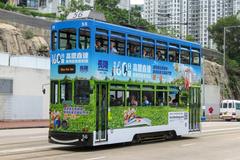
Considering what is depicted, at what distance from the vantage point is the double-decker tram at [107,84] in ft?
55.2

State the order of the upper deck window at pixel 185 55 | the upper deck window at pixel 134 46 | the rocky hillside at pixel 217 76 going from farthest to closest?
the rocky hillside at pixel 217 76, the upper deck window at pixel 185 55, the upper deck window at pixel 134 46

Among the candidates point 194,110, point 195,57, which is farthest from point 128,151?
point 195,57

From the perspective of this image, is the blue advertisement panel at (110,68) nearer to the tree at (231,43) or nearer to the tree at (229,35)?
the tree at (231,43)

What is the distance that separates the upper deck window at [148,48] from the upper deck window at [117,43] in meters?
1.43

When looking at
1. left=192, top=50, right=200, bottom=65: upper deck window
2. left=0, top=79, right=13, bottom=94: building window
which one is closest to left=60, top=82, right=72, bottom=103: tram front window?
left=192, top=50, right=200, bottom=65: upper deck window

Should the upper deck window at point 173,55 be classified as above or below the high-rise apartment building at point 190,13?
below

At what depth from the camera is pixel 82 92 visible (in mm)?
16859

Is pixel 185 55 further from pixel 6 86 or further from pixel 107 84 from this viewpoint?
pixel 6 86

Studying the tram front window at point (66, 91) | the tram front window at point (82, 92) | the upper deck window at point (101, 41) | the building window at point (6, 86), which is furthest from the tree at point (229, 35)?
the tram front window at point (82, 92)

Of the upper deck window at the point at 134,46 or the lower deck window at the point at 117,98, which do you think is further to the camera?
the upper deck window at the point at 134,46

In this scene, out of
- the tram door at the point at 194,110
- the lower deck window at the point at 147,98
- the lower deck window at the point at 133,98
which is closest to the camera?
the lower deck window at the point at 133,98

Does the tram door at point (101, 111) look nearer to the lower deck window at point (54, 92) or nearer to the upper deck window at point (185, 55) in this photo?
the lower deck window at point (54, 92)

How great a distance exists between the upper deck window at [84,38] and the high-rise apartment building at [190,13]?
44.1 meters

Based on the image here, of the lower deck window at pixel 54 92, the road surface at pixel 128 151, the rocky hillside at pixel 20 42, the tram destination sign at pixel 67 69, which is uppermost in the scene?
the rocky hillside at pixel 20 42
